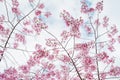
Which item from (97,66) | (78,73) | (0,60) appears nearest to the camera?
(0,60)

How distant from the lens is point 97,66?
17.7 metres

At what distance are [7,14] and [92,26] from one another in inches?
227

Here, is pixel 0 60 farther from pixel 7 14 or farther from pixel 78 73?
pixel 78 73

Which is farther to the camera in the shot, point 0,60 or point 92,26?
point 92,26

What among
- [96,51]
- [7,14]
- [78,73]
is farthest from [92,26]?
[7,14]

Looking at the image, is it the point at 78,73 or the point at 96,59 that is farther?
the point at 96,59

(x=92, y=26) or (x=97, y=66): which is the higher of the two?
(x=92, y=26)

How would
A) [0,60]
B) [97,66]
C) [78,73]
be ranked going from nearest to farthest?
[0,60] → [78,73] → [97,66]

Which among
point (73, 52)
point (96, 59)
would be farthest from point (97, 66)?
point (73, 52)

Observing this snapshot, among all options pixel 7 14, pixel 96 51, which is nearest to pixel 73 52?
pixel 96 51

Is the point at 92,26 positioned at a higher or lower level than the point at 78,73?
higher

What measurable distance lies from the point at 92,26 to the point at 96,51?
1.75 m

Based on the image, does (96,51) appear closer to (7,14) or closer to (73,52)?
(73,52)

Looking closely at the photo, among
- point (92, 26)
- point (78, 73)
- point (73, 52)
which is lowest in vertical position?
point (78, 73)
